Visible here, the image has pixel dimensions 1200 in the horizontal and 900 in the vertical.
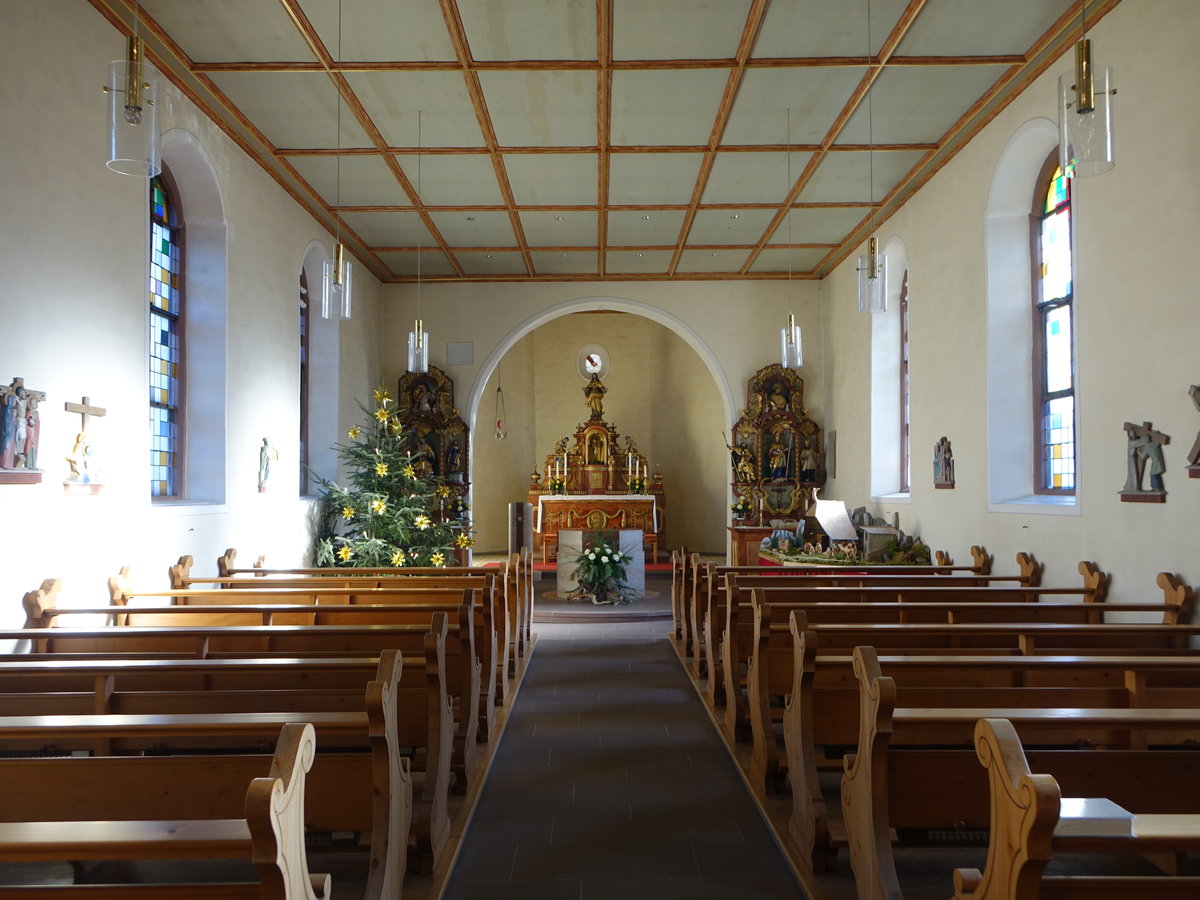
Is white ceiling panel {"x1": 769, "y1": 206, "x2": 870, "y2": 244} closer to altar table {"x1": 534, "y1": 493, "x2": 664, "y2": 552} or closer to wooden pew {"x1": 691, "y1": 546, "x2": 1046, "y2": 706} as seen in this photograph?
wooden pew {"x1": 691, "y1": 546, "x2": 1046, "y2": 706}

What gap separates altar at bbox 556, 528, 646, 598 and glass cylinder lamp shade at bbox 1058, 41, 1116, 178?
8310mm

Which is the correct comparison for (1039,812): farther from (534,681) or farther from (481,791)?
(534,681)

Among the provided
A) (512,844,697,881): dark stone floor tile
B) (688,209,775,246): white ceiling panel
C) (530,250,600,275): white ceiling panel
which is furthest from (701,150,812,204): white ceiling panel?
(512,844,697,881): dark stone floor tile

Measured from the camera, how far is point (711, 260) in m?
12.7

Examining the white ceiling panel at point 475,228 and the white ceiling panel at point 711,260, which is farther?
the white ceiling panel at point 711,260

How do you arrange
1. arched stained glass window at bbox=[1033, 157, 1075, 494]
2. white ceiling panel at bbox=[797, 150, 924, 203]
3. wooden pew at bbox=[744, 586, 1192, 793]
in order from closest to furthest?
wooden pew at bbox=[744, 586, 1192, 793]
arched stained glass window at bbox=[1033, 157, 1075, 494]
white ceiling panel at bbox=[797, 150, 924, 203]

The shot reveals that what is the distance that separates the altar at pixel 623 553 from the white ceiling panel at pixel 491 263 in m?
3.76

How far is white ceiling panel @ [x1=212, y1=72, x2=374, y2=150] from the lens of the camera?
23.1 feet

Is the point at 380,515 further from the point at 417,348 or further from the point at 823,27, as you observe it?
the point at 823,27

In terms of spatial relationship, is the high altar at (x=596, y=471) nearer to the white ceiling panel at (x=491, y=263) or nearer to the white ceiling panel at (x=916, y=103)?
the white ceiling panel at (x=491, y=263)

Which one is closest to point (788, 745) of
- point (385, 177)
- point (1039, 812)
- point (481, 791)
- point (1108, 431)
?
point (481, 791)

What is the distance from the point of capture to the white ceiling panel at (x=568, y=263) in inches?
491

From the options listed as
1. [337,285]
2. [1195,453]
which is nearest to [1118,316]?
[1195,453]

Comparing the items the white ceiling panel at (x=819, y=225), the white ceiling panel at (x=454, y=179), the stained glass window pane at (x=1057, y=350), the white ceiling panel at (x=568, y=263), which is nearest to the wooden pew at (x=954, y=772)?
the stained glass window pane at (x=1057, y=350)
